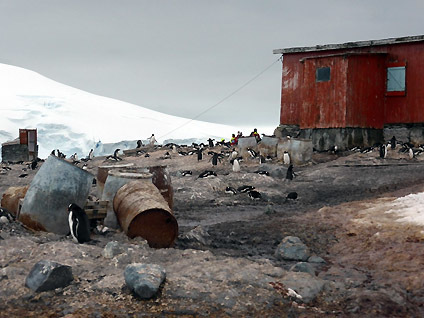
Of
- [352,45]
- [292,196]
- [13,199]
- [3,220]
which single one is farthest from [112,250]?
[352,45]

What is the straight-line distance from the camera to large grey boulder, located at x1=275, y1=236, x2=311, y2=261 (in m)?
7.23

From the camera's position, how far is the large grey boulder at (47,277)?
528cm

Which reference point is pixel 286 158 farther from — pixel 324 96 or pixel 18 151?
pixel 18 151

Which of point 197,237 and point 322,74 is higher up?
point 322,74

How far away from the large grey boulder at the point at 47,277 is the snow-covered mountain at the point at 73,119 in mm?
47823

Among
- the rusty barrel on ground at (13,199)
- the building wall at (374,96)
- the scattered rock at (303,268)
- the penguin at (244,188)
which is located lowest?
the scattered rock at (303,268)

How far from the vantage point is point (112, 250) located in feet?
21.0

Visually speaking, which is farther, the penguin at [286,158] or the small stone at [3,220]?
the penguin at [286,158]

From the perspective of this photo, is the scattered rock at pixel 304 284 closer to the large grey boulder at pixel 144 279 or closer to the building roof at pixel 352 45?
the large grey boulder at pixel 144 279

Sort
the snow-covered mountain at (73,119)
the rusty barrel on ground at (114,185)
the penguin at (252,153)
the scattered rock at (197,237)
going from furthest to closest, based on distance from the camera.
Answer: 1. the snow-covered mountain at (73,119)
2. the penguin at (252,153)
3. the rusty barrel on ground at (114,185)
4. the scattered rock at (197,237)

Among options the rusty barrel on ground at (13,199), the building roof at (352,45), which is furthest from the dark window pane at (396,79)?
the rusty barrel on ground at (13,199)

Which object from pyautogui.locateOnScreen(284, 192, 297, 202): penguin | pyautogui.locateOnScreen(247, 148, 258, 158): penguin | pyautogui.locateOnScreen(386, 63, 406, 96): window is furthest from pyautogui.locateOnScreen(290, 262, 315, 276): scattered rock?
pyautogui.locateOnScreen(386, 63, 406, 96): window

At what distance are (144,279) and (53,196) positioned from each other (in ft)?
12.0

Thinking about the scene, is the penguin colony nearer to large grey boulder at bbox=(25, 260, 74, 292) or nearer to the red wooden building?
the red wooden building
